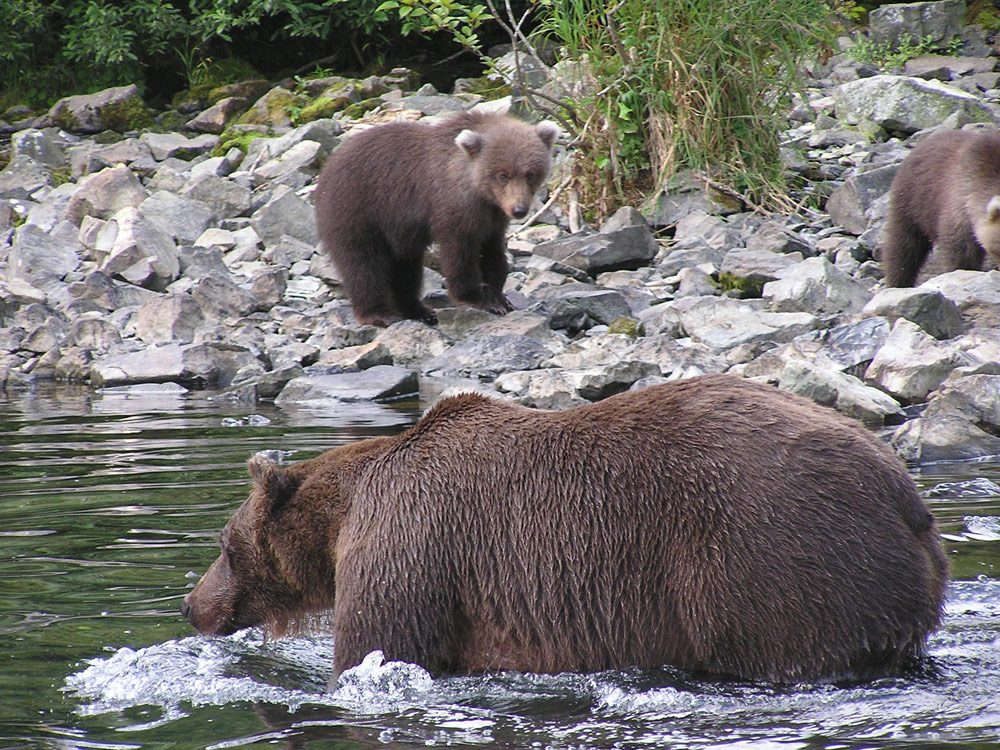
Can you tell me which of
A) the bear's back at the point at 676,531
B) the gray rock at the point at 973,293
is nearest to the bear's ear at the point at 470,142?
the gray rock at the point at 973,293

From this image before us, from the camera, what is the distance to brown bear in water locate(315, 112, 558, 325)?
1297cm

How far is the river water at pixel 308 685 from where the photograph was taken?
3.91 metres

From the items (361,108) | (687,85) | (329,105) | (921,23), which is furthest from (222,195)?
(921,23)

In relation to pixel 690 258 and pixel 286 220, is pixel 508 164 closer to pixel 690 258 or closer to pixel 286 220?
pixel 690 258

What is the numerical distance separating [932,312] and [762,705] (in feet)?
22.4

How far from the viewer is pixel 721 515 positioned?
4172 mm

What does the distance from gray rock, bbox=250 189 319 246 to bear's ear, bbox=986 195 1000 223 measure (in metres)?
8.51

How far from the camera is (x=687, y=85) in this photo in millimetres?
14656

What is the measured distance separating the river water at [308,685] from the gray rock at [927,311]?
2.98m

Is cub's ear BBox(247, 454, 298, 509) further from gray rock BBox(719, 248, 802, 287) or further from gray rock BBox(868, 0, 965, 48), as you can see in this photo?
gray rock BBox(868, 0, 965, 48)

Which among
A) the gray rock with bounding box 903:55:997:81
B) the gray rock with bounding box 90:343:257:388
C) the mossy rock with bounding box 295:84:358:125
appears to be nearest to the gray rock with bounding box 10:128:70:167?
the mossy rock with bounding box 295:84:358:125

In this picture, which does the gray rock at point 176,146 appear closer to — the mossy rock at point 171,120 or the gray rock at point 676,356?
the mossy rock at point 171,120

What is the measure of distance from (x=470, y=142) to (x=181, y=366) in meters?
3.85

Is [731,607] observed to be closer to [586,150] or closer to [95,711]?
[95,711]
